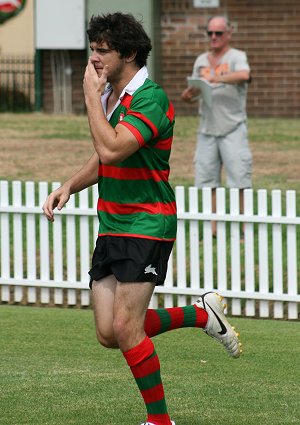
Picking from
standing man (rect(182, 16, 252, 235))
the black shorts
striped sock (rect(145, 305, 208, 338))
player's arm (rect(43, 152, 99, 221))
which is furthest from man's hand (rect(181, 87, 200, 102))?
the black shorts

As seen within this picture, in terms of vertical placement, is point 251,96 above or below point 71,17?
below

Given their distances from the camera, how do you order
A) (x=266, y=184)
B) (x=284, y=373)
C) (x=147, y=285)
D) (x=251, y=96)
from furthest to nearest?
(x=251, y=96) < (x=266, y=184) < (x=284, y=373) < (x=147, y=285)

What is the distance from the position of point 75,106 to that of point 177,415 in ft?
61.2

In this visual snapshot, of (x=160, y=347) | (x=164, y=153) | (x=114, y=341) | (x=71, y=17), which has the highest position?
(x=71, y=17)

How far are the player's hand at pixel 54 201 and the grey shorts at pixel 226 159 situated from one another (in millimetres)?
6092

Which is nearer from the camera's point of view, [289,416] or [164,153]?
[164,153]

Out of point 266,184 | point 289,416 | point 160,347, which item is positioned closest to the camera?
point 289,416

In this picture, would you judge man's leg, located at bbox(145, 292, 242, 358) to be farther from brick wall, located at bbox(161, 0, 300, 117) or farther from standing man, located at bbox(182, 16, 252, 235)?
brick wall, located at bbox(161, 0, 300, 117)

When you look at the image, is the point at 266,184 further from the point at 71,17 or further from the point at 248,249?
the point at 71,17

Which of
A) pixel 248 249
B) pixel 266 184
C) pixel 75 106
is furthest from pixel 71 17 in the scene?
pixel 248 249

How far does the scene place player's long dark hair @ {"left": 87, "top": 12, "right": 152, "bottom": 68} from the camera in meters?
5.41

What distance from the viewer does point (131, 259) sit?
546 cm

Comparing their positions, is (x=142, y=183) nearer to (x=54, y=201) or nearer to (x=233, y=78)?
(x=54, y=201)

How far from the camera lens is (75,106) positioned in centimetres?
2447
